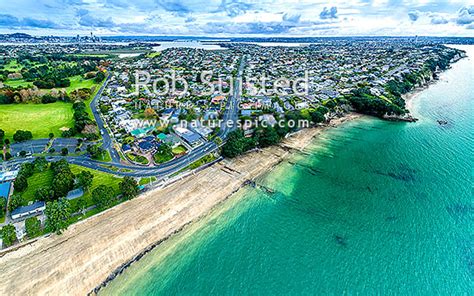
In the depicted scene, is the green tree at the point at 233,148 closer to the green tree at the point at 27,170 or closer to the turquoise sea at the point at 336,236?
the turquoise sea at the point at 336,236

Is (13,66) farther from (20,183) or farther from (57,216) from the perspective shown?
(57,216)

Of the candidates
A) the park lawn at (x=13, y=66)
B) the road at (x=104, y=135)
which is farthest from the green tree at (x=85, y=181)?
the park lawn at (x=13, y=66)

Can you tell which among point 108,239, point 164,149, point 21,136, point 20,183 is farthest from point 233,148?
point 21,136

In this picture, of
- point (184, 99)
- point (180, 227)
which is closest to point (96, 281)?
point (180, 227)

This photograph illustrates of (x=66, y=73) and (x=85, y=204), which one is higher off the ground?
(x=66, y=73)

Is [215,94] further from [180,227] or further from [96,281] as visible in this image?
[96,281]
